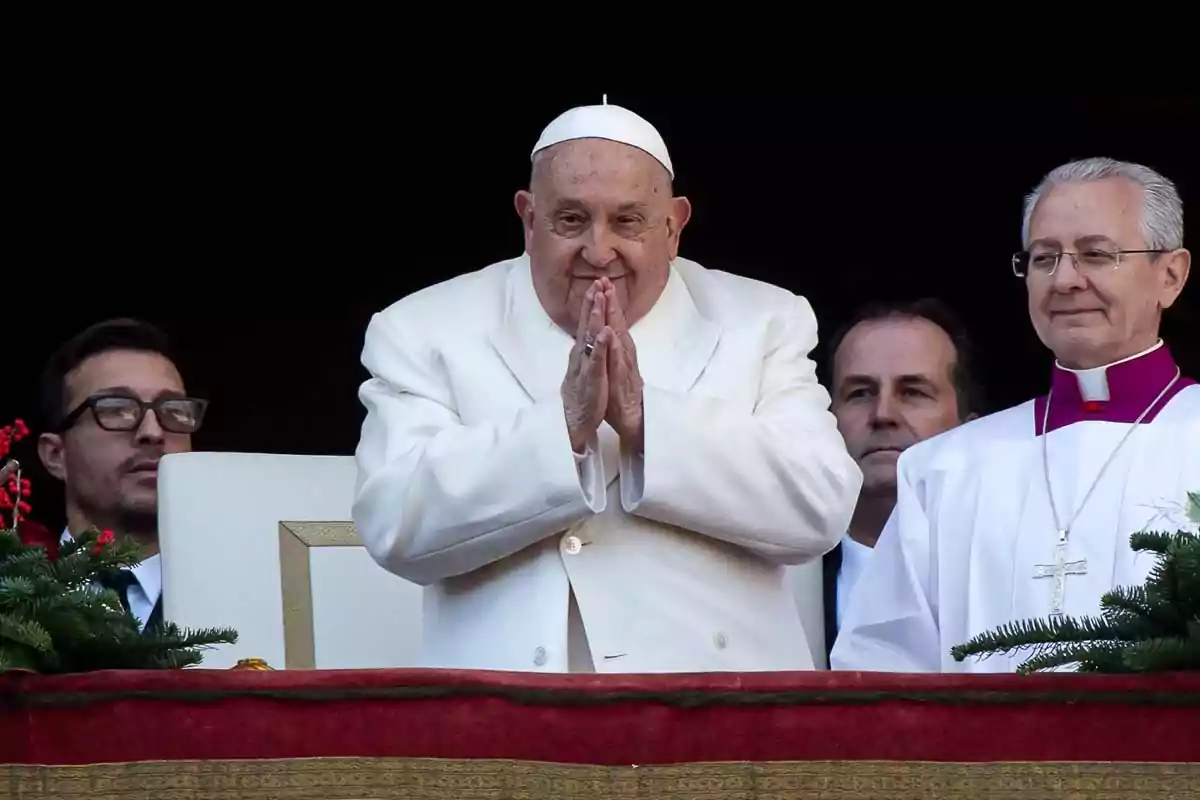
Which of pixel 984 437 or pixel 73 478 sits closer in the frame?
pixel 984 437

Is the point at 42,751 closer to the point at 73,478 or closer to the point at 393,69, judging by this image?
the point at 73,478

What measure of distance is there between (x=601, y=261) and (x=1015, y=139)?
10.3 feet

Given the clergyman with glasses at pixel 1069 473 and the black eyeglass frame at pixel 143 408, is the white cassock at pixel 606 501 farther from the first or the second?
the black eyeglass frame at pixel 143 408

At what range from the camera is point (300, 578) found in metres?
5.15

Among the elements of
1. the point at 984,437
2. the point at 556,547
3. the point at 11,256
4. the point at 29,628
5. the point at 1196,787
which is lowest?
the point at 1196,787

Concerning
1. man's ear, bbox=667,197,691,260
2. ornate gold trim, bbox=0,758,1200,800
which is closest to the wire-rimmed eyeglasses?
→ man's ear, bbox=667,197,691,260

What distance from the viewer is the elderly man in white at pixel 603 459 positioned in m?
4.03

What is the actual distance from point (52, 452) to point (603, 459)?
1968mm

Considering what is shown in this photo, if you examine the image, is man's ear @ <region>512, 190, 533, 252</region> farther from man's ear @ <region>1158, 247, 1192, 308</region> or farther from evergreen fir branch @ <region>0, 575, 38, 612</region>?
evergreen fir branch @ <region>0, 575, 38, 612</region>

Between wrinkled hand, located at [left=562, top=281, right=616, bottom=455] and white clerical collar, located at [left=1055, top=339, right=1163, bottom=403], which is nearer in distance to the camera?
wrinkled hand, located at [left=562, top=281, right=616, bottom=455]

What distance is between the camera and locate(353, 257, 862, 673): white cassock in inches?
159

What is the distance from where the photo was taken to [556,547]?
4.15 meters

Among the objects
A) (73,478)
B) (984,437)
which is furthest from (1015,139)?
(73,478)

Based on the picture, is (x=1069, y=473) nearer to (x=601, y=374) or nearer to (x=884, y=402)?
Result: (x=884, y=402)
